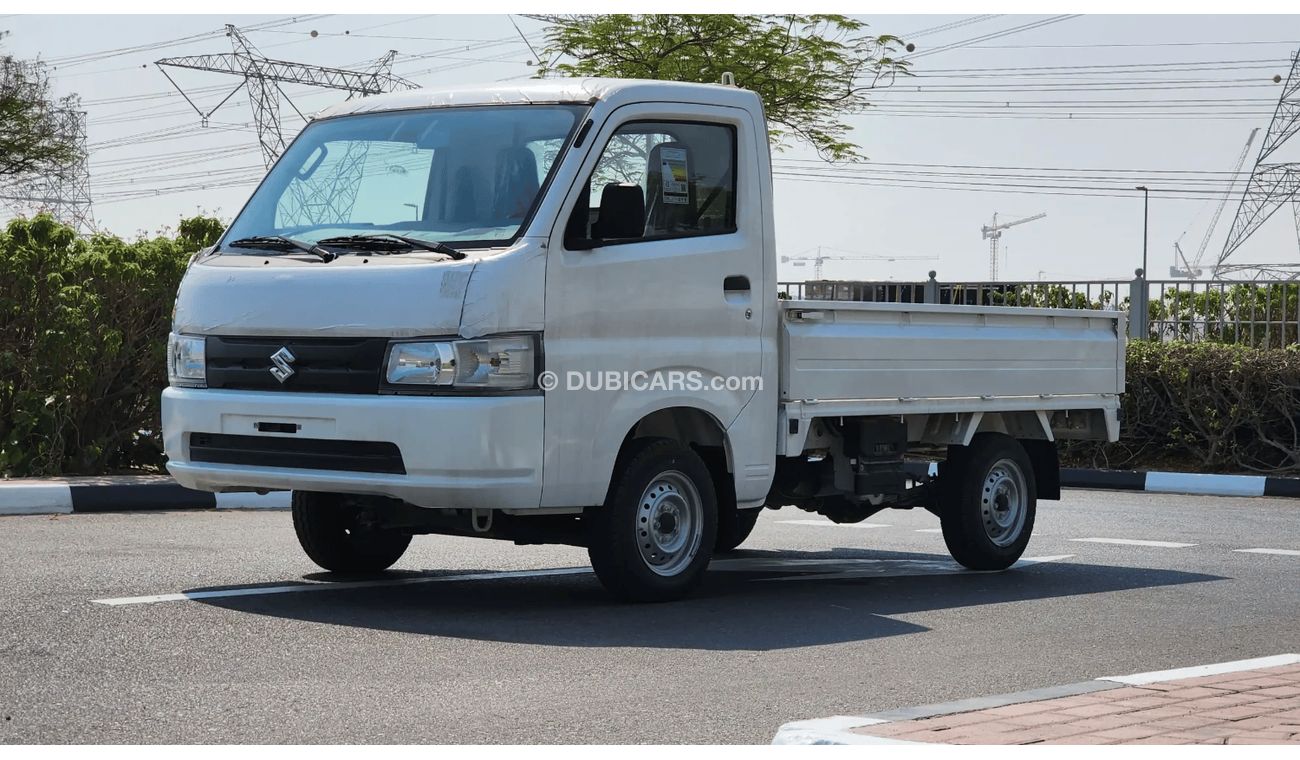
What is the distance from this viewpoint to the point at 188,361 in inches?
343

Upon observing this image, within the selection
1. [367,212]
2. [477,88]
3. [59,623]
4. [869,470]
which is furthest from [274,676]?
[869,470]

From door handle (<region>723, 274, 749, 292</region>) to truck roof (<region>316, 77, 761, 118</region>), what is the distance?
34.7 inches

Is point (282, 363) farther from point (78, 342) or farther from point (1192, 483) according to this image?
point (1192, 483)

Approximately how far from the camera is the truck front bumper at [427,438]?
794 cm

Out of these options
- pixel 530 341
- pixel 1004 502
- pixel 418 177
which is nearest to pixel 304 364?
pixel 530 341

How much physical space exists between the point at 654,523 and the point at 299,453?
1693 millimetres

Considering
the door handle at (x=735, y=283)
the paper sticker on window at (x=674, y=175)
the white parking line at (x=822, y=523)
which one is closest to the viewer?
the paper sticker on window at (x=674, y=175)

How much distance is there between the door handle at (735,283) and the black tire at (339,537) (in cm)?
221

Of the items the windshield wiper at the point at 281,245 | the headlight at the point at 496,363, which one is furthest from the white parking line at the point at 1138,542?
the windshield wiper at the point at 281,245

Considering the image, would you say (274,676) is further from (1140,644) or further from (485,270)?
(1140,644)

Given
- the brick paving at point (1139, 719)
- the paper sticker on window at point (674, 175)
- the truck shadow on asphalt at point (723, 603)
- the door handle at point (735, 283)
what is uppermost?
the paper sticker on window at point (674, 175)

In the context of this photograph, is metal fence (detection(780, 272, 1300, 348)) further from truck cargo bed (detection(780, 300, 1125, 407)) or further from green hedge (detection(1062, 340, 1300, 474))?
truck cargo bed (detection(780, 300, 1125, 407))

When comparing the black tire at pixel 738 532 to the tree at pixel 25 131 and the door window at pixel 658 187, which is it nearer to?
the door window at pixel 658 187

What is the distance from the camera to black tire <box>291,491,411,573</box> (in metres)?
9.52
